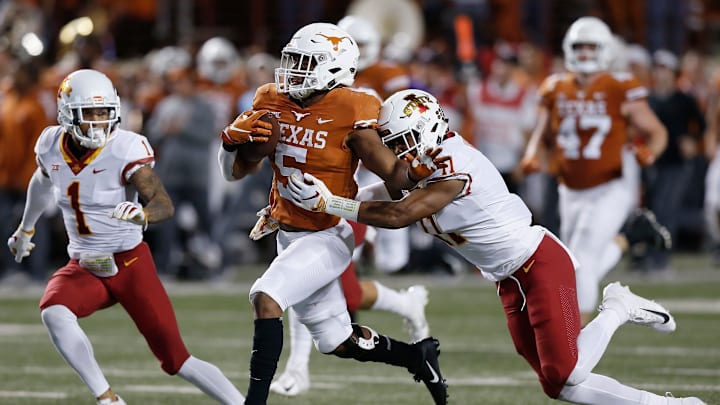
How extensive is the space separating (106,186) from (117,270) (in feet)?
1.15

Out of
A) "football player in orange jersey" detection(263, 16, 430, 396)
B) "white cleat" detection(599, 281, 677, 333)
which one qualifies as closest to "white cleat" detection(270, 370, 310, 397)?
"football player in orange jersey" detection(263, 16, 430, 396)

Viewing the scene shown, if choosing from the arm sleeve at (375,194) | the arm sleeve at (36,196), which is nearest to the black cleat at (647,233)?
the arm sleeve at (375,194)

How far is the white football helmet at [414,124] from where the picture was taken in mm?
5465

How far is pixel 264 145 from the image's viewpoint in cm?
566

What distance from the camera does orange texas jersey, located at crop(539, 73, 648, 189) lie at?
8.27m

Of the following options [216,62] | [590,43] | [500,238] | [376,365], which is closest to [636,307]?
[500,238]

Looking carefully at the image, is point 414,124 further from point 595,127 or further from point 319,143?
point 595,127

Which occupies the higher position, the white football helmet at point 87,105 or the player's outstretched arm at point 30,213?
the white football helmet at point 87,105

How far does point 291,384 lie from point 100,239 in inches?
54.6

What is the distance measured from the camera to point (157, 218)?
5.54 m

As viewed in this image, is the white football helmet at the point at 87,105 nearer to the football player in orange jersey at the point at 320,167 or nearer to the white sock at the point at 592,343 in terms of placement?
the football player in orange jersey at the point at 320,167

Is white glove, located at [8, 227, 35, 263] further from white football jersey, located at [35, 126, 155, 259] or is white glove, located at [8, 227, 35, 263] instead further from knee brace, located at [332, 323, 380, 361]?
knee brace, located at [332, 323, 380, 361]

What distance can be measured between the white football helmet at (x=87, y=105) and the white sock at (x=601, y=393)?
2145 mm

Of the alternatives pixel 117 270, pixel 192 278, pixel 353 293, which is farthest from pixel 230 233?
pixel 117 270
